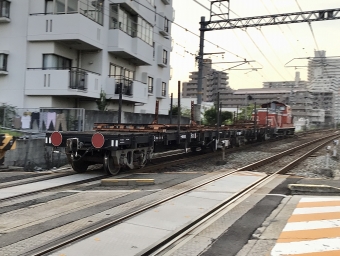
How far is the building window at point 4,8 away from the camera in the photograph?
2109 cm

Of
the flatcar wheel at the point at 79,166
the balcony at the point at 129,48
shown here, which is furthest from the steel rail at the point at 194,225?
the balcony at the point at 129,48

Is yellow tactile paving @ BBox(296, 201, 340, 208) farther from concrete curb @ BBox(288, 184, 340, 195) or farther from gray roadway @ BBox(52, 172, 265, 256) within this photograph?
gray roadway @ BBox(52, 172, 265, 256)

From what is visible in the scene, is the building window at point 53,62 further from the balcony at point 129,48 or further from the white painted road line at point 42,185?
the white painted road line at point 42,185

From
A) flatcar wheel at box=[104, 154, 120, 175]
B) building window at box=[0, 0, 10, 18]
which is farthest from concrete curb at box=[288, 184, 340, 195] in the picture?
building window at box=[0, 0, 10, 18]

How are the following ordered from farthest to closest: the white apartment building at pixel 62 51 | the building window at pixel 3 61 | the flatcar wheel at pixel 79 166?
the building window at pixel 3 61
the white apartment building at pixel 62 51
the flatcar wheel at pixel 79 166

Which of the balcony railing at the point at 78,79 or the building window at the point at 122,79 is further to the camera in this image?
the building window at the point at 122,79

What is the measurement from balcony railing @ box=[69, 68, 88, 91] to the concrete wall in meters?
6.91

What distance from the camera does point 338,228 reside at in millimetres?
5980

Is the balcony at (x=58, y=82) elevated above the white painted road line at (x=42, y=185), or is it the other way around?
the balcony at (x=58, y=82)

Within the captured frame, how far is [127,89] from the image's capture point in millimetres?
25172

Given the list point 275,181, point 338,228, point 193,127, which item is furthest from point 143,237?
point 193,127

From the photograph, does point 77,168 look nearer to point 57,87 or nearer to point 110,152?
point 110,152

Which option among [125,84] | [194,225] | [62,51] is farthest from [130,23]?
[194,225]

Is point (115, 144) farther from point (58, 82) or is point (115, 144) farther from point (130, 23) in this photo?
point (130, 23)
